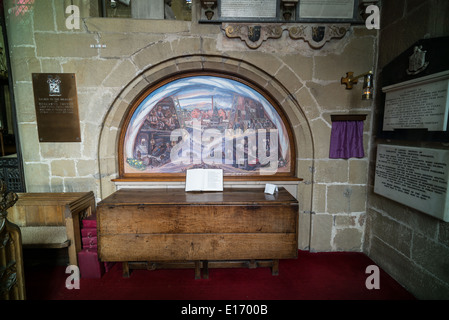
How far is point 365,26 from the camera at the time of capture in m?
2.62

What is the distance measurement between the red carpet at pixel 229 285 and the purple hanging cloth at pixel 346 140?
4.82 ft

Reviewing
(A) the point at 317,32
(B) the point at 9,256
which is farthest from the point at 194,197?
(A) the point at 317,32

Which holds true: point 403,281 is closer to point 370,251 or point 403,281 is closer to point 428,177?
point 370,251

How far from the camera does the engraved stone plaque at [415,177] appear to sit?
1817 millimetres

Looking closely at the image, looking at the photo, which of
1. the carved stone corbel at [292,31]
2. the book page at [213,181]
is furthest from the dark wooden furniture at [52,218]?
the carved stone corbel at [292,31]

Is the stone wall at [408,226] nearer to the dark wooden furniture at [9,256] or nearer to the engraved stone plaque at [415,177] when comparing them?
the engraved stone plaque at [415,177]

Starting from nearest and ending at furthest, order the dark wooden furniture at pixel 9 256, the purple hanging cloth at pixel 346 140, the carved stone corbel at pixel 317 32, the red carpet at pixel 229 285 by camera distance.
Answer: the dark wooden furniture at pixel 9 256 → the red carpet at pixel 229 285 → the carved stone corbel at pixel 317 32 → the purple hanging cloth at pixel 346 140

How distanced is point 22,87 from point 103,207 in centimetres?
206

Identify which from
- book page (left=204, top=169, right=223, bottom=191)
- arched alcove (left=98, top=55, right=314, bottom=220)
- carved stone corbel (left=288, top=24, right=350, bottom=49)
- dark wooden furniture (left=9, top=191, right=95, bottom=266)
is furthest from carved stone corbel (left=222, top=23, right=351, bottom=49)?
dark wooden furniture (left=9, top=191, right=95, bottom=266)

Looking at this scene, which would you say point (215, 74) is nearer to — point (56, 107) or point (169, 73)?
point (169, 73)

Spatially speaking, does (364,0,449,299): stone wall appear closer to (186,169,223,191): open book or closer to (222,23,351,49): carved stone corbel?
(222,23,351,49): carved stone corbel

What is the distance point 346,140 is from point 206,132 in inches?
77.5

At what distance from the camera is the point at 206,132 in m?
2.98

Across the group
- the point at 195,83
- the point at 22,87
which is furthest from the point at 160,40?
the point at 22,87
